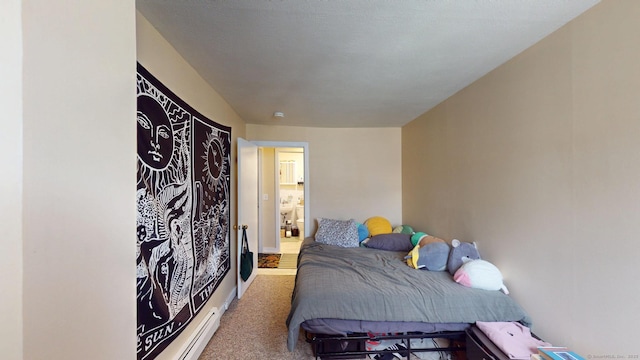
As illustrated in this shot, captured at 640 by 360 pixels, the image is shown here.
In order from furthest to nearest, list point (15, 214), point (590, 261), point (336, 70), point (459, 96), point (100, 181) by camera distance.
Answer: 1. point (459, 96)
2. point (336, 70)
3. point (590, 261)
4. point (100, 181)
5. point (15, 214)

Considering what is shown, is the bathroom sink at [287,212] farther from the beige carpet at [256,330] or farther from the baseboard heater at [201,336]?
the baseboard heater at [201,336]

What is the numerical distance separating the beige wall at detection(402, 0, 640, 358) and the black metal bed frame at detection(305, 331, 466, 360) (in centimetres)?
56

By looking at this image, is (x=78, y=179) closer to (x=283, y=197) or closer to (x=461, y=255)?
(x=461, y=255)

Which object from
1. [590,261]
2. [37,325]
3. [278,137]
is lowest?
[590,261]

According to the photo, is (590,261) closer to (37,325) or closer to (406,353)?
(406,353)

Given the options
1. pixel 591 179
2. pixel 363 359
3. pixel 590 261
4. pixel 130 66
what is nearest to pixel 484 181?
pixel 591 179

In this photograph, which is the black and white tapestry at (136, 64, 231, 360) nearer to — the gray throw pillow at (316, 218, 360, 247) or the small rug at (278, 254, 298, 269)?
the gray throw pillow at (316, 218, 360, 247)

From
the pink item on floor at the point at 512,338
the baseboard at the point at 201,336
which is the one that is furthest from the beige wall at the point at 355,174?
the pink item on floor at the point at 512,338

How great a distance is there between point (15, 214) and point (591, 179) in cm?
210

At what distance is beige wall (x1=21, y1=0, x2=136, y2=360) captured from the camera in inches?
15.5

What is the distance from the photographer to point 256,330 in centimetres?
215

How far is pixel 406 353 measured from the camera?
1818 mm

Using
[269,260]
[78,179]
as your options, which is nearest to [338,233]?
[269,260]

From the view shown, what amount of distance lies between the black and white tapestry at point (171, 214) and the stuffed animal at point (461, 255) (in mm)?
2145
